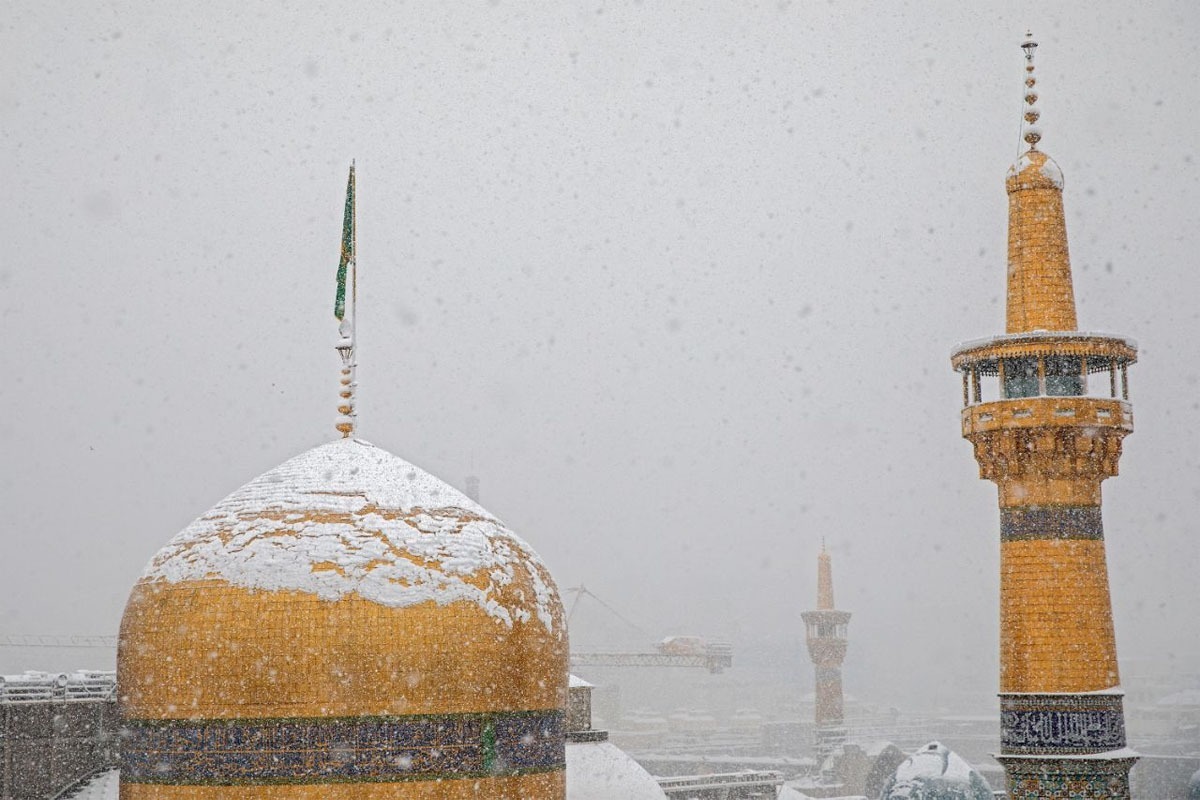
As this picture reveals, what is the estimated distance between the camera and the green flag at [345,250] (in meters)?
12.5

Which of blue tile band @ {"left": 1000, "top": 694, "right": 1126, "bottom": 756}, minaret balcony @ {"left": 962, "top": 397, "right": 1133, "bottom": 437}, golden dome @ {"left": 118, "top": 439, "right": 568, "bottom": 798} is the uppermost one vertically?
minaret balcony @ {"left": 962, "top": 397, "right": 1133, "bottom": 437}

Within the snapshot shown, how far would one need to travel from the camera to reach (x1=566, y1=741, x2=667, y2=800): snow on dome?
54.0 feet

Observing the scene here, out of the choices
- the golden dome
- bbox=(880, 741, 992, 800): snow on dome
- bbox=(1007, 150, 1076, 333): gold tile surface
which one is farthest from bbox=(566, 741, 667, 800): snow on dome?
bbox=(880, 741, 992, 800): snow on dome

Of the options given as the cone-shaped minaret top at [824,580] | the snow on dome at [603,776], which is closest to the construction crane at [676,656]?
the cone-shaped minaret top at [824,580]

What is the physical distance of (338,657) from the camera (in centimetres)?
988

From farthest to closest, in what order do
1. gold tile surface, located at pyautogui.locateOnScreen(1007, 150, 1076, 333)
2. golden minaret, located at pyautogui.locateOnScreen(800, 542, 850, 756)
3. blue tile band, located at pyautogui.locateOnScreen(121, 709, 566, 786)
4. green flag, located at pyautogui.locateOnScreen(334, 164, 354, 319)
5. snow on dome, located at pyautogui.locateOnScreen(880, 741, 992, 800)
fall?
golden minaret, located at pyautogui.locateOnScreen(800, 542, 850, 756), snow on dome, located at pyautogui.locateOnScreen(880, 741, 992, 800), gold tile surface, located at pyautogui.locateOnScreen(1007, 150, 1076, 333), green flag, located at pyautogui.locateOnScreen(334, 164, 354, 319), blue tile band, located at pyautogui.locateOnScreen(121, 709, 566, 786)

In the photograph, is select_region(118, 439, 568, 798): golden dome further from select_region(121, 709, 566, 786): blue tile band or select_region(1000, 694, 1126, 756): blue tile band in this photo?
select_region(1000, 694, 1126, 756): blue tile band

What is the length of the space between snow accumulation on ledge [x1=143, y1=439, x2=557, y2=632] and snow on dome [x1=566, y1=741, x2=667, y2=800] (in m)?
5.97

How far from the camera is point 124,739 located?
34.1 feet

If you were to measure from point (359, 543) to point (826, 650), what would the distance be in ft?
118

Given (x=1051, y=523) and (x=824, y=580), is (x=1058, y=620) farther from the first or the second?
(x=824, y=580)

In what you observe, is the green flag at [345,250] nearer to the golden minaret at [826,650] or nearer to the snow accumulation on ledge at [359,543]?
the snow accumulation on ledge at [359,543]

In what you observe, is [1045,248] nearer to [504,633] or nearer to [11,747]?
[504,633]

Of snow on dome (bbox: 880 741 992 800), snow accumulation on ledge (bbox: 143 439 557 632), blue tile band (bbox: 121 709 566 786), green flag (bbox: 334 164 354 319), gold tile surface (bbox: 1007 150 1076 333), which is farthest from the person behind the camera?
snow on dome (bbox: 880 741 992 800)
